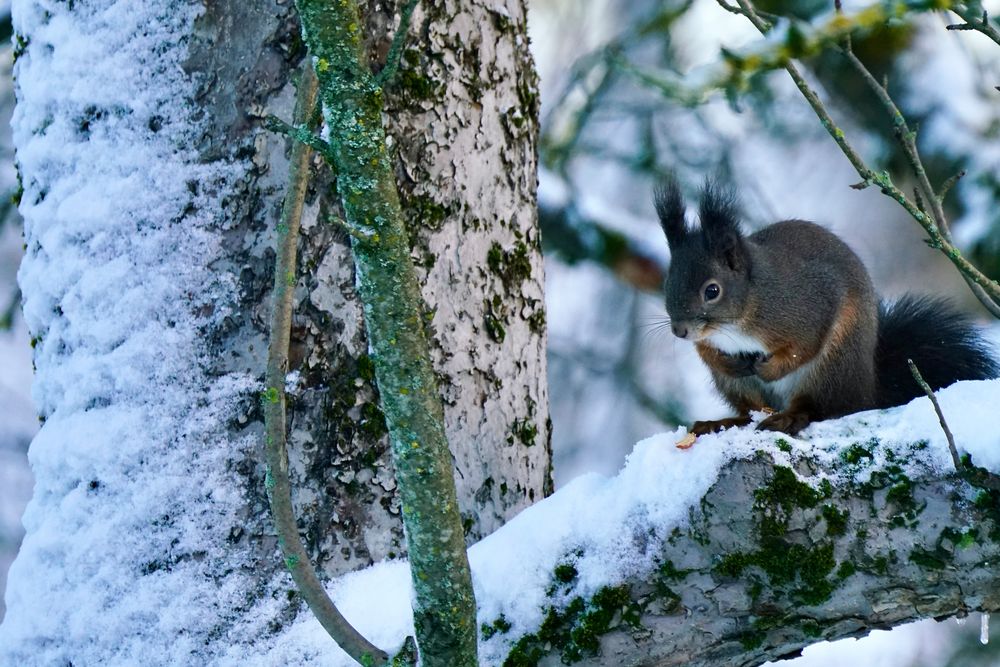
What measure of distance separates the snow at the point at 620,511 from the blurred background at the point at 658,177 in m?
0.37

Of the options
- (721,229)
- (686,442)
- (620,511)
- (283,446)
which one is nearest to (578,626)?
(620,511)

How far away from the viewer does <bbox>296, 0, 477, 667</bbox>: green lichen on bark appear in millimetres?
887

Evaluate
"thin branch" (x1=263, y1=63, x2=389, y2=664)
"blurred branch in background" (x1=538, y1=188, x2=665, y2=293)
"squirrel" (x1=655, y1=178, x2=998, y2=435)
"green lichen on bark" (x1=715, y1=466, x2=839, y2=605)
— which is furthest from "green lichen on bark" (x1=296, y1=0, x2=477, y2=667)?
"blurred branch in background" (x1=538, y1=188, x2=665, y2=293)

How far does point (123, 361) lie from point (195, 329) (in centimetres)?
9

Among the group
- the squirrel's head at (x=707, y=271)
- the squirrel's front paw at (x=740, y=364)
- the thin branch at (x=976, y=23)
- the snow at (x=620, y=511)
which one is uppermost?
the squirrel's head at (x=707, y=271)

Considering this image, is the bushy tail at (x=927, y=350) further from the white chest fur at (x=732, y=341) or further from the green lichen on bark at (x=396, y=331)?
the green lichen on bark at (x=396, y=331)

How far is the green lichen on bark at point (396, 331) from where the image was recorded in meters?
0.89

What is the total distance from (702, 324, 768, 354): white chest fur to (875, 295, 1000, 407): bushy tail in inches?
8.9

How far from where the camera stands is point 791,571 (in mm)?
1044

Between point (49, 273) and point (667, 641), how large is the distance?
2.87ft

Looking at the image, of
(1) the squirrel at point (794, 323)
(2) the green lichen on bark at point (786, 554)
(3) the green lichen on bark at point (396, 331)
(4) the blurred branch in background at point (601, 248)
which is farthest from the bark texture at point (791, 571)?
(4) the blurred branch in background at point (601, 248)

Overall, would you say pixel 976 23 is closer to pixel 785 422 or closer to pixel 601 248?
pixel 785 422

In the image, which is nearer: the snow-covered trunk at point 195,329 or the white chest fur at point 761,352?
the snow-covered trunk at point 195,329

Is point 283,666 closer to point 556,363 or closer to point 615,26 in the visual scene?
point 556,363
